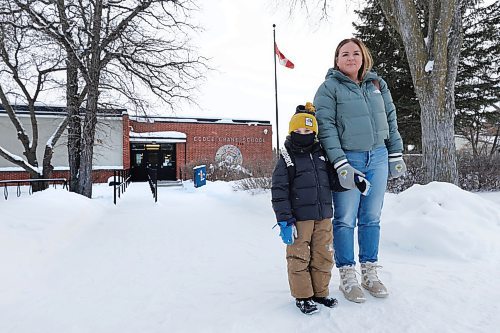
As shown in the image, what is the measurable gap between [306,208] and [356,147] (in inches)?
26.2

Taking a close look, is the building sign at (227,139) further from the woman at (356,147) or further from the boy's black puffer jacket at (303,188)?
the boy's black puffer jacket at (303,188)

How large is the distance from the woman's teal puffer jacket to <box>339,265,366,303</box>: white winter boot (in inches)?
36.0

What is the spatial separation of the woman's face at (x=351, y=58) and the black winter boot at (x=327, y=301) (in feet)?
6.06

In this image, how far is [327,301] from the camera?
8.82ft

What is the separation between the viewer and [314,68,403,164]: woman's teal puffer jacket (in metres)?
2.84

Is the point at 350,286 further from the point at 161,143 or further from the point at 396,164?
the point at 161,143

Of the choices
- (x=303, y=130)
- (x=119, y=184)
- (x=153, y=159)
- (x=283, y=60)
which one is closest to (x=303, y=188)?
Result: (x=303, y=130)

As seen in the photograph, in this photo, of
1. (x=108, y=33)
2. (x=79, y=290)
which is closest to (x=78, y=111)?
(x=108, y=33)

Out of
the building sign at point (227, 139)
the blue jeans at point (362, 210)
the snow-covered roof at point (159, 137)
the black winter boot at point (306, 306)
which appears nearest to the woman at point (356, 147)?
the blue jeans at point (362, 210)

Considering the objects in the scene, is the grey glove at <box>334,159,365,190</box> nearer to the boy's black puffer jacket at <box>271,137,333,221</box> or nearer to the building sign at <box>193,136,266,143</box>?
the boy's black puffer jacket at <box>271,137,333,221</box>

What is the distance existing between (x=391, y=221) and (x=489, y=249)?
1.20m

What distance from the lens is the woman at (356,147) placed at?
284cm

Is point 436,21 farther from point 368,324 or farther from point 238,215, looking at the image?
point 368,324

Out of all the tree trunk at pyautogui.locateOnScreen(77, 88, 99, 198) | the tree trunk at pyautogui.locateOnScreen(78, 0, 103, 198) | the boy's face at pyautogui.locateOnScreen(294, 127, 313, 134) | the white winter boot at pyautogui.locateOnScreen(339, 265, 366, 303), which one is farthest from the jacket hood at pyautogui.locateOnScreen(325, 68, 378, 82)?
the tree trunk at pyautogui.locateOnScreen(77, 88, 99, 198)
